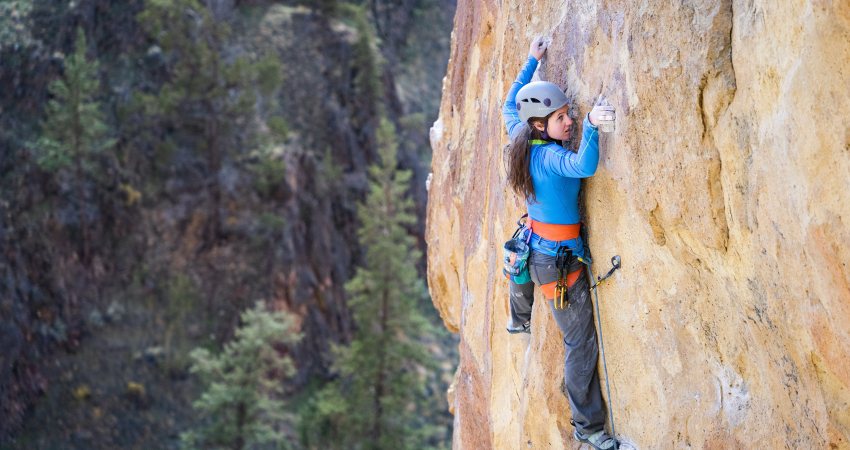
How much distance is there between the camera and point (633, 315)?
14.3ft

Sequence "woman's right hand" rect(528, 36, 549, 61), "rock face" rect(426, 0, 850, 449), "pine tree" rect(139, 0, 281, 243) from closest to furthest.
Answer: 1. "rock face" rect(426, 0, 850, 449)
2. "woman's right hand" rect(528, 36, 549, 61)
3. "pine tree" rect(139, 0, 281, 243)

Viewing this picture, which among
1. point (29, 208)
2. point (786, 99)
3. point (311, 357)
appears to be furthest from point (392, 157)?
point (786, 99)

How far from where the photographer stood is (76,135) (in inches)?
837

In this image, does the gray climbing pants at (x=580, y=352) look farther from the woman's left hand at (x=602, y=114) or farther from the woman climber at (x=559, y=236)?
the woman's left hand at (x=602, y=114)

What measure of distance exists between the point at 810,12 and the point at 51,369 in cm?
2169

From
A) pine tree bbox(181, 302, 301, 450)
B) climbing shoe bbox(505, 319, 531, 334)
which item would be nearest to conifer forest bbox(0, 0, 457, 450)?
pine tree bbox(181, 302, 301, 450)

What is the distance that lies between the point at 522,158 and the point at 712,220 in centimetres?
Answer: 124

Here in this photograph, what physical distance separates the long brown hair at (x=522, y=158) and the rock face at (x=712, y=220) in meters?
0.32

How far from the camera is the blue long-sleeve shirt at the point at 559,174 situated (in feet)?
13.7

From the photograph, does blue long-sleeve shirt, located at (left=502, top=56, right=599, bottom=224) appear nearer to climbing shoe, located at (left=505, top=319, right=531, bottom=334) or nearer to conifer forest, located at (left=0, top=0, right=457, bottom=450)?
climbing shoe, located at (left=505, top=319, right=531, bottom=334)

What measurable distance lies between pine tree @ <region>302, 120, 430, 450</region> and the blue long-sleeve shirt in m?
15.5

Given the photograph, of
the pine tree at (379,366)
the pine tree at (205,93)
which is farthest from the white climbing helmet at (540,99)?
the pine tree at (205,93)

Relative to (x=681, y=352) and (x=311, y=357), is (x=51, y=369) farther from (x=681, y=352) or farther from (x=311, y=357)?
(x=681, y=352)

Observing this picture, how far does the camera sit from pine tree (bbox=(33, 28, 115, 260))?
20672 mm
